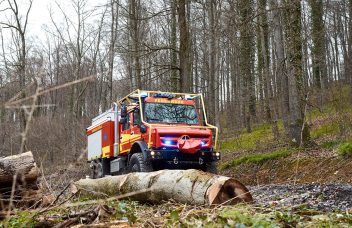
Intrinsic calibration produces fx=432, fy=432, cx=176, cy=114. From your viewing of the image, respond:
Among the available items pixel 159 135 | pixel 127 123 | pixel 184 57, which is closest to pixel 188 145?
pixel 159 135

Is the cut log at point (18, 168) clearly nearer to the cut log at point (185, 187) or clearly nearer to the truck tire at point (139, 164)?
the cut log at point (185, 187)

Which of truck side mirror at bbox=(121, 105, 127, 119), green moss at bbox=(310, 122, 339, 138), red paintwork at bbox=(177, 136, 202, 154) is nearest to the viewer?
red paintwork at bbox=(177, 136, 202, 154)

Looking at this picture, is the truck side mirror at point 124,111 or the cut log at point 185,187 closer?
the cut log at point 185,187

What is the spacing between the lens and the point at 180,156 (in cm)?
1118

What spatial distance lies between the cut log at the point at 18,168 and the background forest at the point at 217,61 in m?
4.46

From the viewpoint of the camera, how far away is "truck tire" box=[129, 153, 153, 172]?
35.9 feet

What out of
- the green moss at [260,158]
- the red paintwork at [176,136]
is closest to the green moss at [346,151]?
the green moss at [260,158]

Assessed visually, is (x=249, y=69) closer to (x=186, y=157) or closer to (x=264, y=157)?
(x=264, y=157)

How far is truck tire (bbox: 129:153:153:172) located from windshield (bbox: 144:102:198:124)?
1093 millimetres

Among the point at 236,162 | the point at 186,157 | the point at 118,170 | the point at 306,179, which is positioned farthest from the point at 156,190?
the point at 236,162

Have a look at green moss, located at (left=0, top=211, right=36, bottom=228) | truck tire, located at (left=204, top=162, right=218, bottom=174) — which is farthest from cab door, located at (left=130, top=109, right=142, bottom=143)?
green moss, located at (left=0, top=211, right=36, bottom=228)

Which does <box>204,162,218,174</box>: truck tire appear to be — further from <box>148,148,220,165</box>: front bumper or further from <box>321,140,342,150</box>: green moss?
<box>321,140,342,150</box>: green moss

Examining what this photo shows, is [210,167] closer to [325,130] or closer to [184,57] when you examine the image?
[184,57]

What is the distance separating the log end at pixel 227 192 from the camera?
17.4 feet
